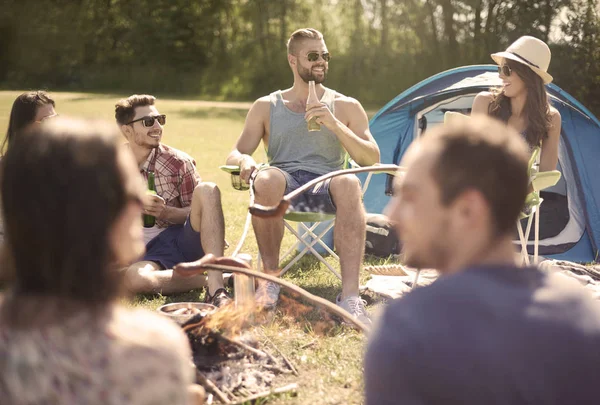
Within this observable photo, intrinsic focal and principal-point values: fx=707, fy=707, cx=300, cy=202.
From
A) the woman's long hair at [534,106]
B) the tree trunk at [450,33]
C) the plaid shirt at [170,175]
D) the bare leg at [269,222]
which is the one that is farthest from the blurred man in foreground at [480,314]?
the tree trunk at [450,33]

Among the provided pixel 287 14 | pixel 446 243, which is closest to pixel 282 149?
pixel 446 243

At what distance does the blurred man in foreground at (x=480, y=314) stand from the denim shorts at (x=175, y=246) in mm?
2633

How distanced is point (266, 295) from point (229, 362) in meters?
1.06

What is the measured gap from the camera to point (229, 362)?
8.57ft

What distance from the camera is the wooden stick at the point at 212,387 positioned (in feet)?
7.93

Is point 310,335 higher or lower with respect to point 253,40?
lower

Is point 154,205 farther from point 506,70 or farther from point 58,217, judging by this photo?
point 58,217

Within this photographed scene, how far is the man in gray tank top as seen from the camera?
3729 millimetres

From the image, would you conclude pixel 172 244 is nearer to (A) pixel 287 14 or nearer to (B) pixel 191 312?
(B) pixel 191 312

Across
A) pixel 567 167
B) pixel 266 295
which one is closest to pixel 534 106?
pixel 567 167

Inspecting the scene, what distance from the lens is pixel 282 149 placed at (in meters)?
4.30

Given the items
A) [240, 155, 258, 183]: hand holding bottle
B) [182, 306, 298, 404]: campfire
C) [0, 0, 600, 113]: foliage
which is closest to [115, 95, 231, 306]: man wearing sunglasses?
[240, 155, 258, 183]: hand holding bottle

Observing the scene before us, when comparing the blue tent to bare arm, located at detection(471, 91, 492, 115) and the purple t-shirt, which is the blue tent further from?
the purple t-shirt

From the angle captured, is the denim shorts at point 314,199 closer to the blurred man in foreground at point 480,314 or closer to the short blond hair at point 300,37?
the short blond hair at point 300,37
